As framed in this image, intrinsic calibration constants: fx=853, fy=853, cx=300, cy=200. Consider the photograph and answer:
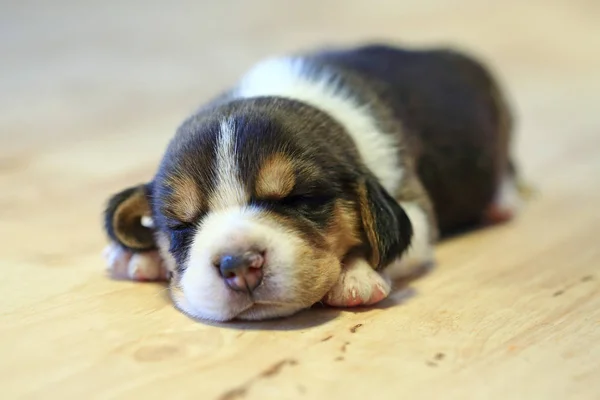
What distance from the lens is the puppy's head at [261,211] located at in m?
3.26

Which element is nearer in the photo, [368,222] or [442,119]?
[368,222]

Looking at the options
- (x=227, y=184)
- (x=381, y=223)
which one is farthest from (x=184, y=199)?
(x=381, y=223)

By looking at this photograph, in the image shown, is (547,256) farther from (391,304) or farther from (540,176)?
(540,176)

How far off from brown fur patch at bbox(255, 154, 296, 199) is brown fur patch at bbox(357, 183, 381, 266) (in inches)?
14.4

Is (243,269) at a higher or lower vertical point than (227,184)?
lower

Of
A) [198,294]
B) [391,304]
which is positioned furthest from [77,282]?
[391,304]

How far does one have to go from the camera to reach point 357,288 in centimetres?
357

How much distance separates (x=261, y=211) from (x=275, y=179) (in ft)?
0.48

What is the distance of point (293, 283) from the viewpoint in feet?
10.8

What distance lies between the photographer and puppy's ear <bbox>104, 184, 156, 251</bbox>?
12.7ft

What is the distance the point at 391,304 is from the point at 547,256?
1.13 metres

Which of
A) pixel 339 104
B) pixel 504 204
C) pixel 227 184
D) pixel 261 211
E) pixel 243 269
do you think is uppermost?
pixel 339 104

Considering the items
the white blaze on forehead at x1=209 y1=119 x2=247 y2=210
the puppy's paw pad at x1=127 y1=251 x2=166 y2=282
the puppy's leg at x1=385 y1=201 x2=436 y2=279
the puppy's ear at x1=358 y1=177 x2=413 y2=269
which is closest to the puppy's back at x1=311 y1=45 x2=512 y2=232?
the puppy's leg at x1=385 y1=201 x2=436 y2=279

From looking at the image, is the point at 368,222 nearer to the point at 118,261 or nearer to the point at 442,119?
the point at 118,261
